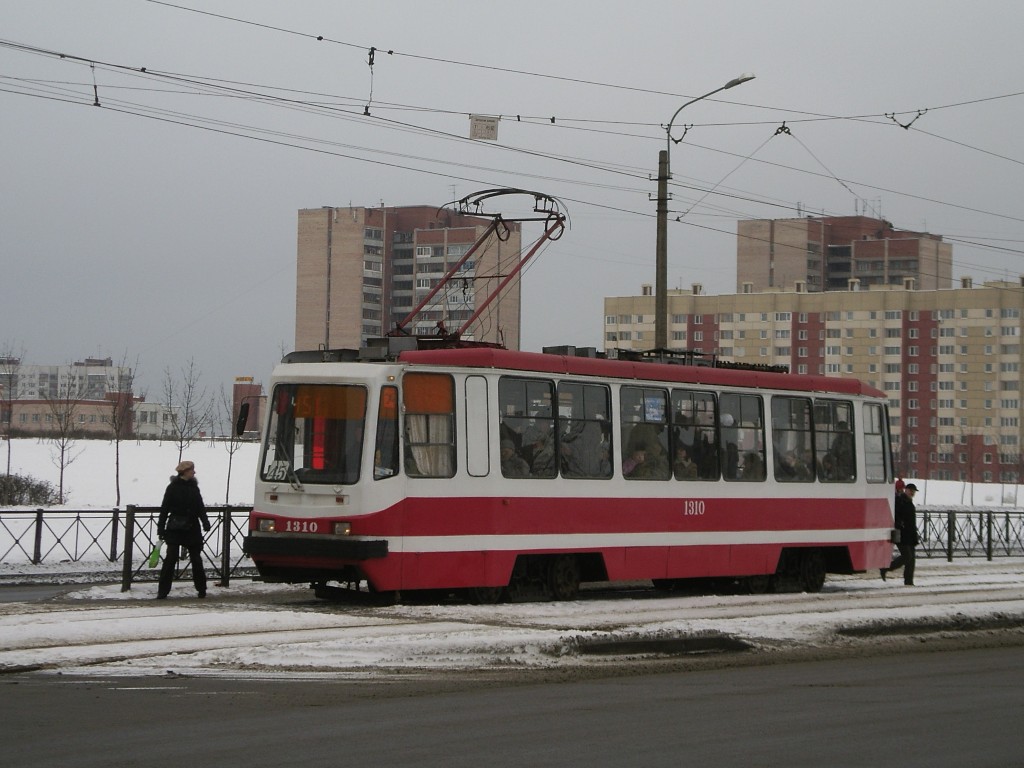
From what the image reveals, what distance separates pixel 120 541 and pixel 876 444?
1460cm

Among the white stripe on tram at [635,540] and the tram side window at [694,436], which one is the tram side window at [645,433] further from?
the white stripe on tram at [635,540]

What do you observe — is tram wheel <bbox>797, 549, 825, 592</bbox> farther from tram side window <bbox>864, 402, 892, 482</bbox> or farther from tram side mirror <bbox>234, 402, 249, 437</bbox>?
tram side mirror <bbox>234, 402, 249, 437</bbox>

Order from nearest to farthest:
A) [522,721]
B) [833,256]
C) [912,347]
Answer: [522,721]
[912,347]
[833,256]

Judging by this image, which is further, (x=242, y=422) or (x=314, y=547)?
(x=242, y=422)

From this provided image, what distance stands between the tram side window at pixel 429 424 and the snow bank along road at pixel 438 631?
161 centimetres

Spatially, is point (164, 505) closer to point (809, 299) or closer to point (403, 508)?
point (403, 508)

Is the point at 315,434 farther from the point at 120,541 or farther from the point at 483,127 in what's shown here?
the point at 120,541

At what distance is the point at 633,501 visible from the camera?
18703 millimetres

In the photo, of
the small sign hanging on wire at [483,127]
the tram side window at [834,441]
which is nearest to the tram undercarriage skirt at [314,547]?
the tram side window at [834,441]

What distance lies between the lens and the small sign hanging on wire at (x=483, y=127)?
2473 centimetres

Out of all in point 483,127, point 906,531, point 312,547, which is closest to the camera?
point 312,547

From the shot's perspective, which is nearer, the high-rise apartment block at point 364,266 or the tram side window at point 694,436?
the tram side window at point 694,436

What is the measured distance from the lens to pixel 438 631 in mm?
13891

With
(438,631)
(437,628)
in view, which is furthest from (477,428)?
(438,631)
